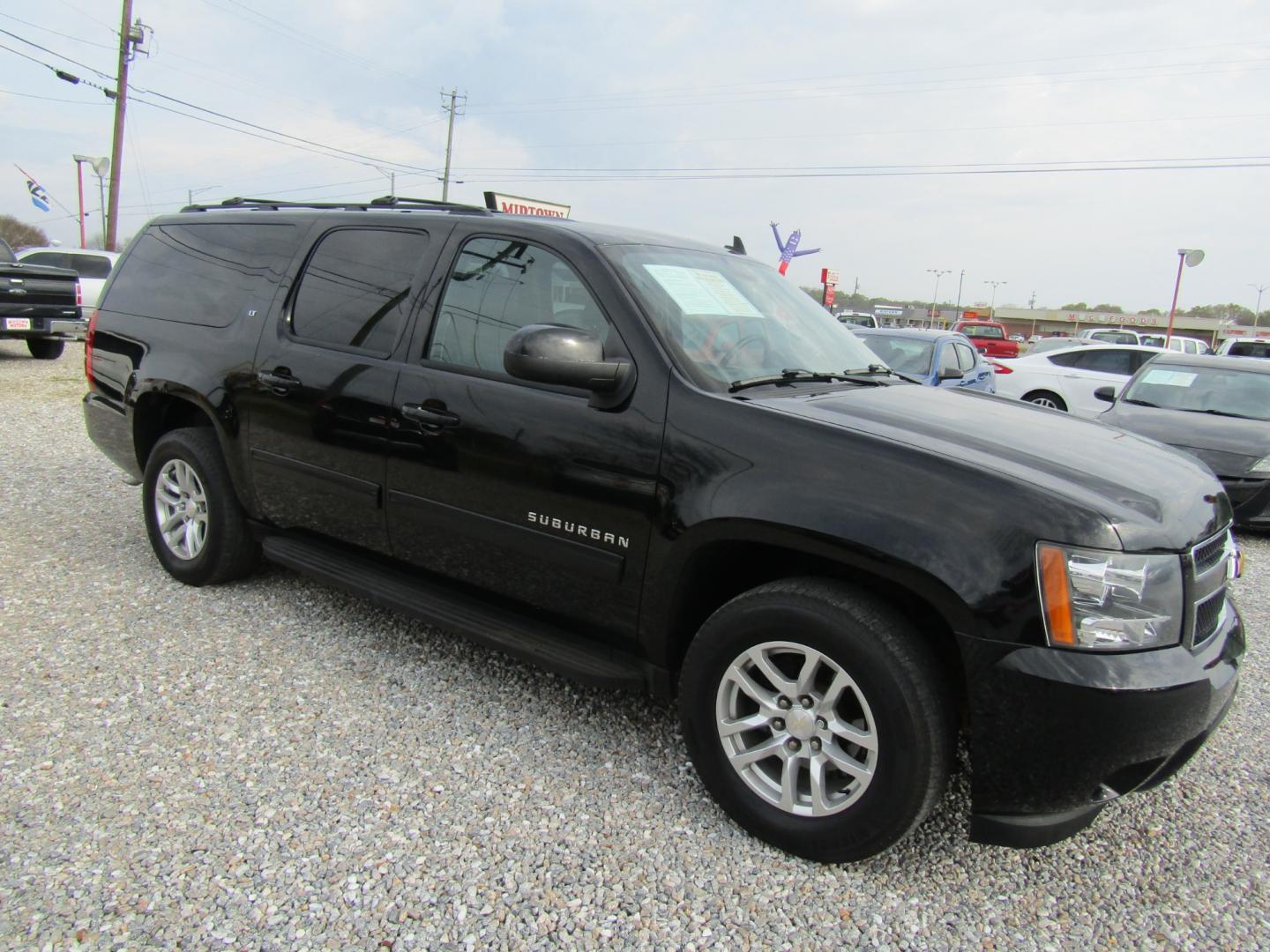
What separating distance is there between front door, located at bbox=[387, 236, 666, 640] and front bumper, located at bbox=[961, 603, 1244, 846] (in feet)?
3.47

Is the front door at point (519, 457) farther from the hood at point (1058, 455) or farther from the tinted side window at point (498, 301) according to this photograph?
the hood at point (1058, 455)

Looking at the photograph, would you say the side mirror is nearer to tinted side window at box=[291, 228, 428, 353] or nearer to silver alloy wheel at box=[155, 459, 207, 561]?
tinted side window at box=[291, 228, 428, 353]

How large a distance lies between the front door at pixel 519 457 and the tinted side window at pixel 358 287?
237 millimetres

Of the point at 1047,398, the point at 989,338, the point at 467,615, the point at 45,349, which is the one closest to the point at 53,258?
the point at 45,349

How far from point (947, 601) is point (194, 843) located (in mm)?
2088

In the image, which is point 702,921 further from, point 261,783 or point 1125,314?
point 1125,314

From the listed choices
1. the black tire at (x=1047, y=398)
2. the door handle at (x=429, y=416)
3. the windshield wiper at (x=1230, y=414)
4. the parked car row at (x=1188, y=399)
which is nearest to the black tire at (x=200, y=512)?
the door handle at (x=429, y=416)

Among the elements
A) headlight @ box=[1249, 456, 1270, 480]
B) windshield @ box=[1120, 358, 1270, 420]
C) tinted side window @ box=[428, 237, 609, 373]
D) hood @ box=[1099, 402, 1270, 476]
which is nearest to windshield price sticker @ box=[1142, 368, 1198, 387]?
windshield @ box=[1120, 358, 1270, 420]

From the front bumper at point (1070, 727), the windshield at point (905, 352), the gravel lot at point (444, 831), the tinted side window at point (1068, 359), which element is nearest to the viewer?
the front bumper at point (1070, 727)

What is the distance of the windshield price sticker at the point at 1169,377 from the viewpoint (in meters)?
7.62

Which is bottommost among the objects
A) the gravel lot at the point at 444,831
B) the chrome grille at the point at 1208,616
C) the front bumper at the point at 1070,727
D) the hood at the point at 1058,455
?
the gravel lot at the point at 444,831

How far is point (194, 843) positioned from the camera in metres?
2.27

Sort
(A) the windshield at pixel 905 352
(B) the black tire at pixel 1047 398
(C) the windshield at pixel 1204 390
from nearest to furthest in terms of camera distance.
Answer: (C) the windshield at pixel 1204 390 → (A) the windshield at pixel 905 352 → (B) the black tire at pixel 1047 398

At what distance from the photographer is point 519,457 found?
9.05 ft
